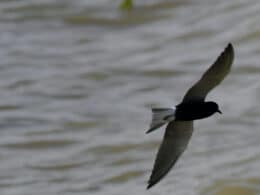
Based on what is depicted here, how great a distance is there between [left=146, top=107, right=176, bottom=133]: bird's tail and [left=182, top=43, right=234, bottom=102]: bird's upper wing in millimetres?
61

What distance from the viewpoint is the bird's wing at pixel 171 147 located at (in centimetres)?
320

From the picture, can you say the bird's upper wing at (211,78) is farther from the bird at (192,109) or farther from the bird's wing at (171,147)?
the bird's wing at (171,147)

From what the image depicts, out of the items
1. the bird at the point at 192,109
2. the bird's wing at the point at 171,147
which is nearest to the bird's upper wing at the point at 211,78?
the bird at the point at 192,109

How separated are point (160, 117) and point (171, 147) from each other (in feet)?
0.84

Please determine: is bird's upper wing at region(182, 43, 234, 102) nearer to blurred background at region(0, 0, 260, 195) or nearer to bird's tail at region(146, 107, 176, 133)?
bird's tail at region(146, 107, 176, 133)

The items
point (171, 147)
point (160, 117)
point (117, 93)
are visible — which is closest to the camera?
point (160, 117)

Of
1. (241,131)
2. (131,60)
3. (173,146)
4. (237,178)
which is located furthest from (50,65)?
(173,146)

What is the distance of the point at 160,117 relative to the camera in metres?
3.08

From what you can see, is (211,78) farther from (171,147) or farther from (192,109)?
(171,147)

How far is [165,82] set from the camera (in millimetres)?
6555

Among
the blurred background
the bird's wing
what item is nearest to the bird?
the bird's wing

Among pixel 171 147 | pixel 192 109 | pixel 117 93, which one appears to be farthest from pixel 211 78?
pixel 117 93

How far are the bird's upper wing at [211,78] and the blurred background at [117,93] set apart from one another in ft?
6.61

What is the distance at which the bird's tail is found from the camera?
119 inches
